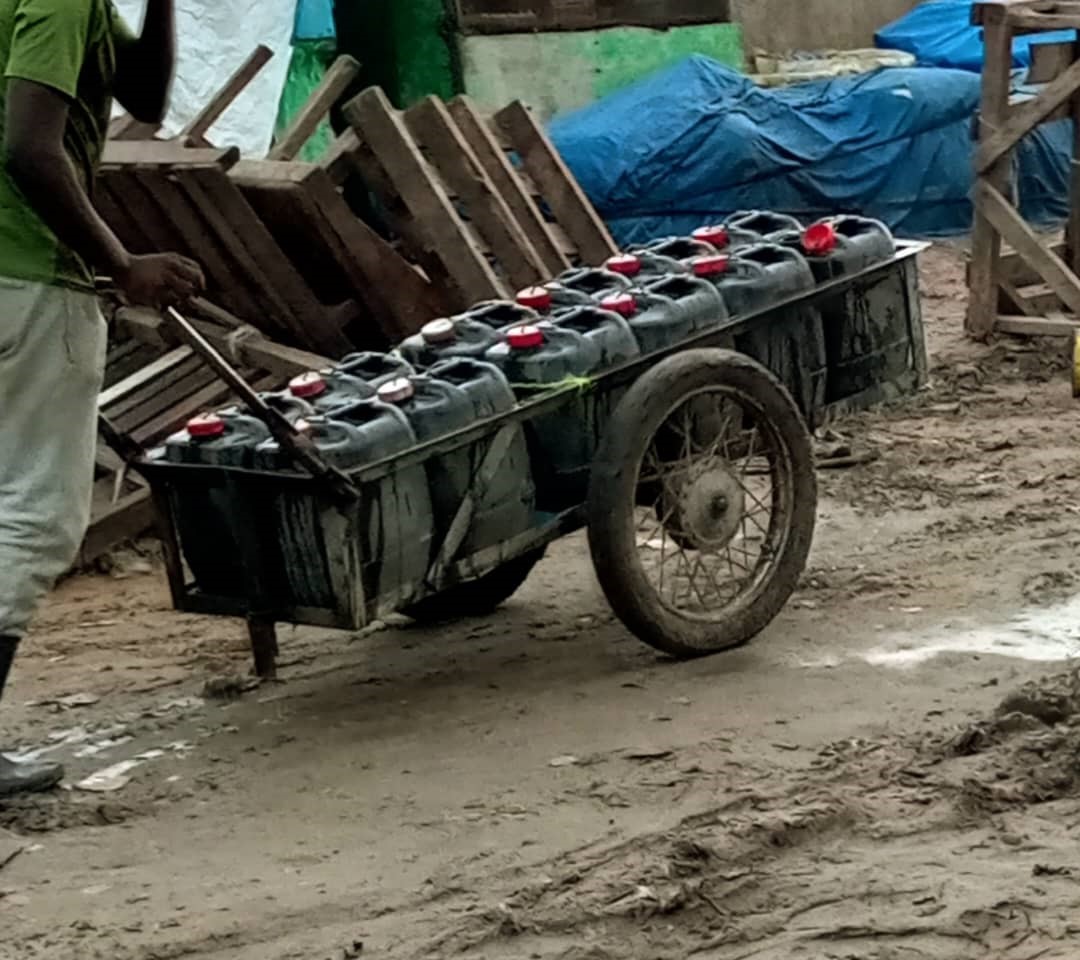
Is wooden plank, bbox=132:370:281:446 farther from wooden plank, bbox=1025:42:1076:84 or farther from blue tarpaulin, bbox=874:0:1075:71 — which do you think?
blue tarpaulin, bbox=874:0:1075:71

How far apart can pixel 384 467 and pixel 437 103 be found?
3109 millimetres

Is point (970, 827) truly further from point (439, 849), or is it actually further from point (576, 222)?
point (576, 222)

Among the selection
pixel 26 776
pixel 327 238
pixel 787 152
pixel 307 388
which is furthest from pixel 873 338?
pixel 787 152

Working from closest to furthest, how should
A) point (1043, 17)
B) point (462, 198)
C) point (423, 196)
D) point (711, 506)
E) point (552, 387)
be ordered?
1. point (552, 387)
2. point (711, 506)
3. point (423, 196)
4. point (462, 198)
5. point (1043, 17)

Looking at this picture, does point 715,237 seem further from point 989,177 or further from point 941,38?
point 941,38

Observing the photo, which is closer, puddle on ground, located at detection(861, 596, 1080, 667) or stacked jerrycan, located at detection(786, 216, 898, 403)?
puddle on ground, located at detection(861, 596, 1080, 667)

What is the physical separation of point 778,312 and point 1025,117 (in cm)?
459

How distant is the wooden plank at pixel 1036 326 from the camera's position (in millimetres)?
9969

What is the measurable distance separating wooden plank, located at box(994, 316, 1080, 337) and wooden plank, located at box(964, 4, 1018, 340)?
10cm

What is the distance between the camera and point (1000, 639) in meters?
5.82

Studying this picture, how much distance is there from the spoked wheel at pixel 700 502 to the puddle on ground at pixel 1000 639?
1.21 feet

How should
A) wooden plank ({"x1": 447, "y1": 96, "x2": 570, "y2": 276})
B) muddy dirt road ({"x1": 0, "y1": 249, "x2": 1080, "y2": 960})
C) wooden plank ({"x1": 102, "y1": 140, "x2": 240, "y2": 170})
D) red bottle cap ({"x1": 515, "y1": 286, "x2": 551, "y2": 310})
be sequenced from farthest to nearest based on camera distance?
wooden plank ({"x1": 447, "y1": 96, "x2": 570, "y2": 276}), wooden plank ({"x1": 102, "y1": 140, "x2": 240, "y2": 170}), red bottle cap ({"x1": 515, "y1": 286, "x2": 551, "y2": 310}), muddy dirt road ({"x1": 0, "y1": 249, "x2": 1080, "y2": 960})

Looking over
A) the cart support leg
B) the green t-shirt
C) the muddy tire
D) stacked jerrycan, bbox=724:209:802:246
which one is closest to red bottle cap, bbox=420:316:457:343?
the muddy tire

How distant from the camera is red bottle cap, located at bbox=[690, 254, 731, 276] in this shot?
5844 mm
